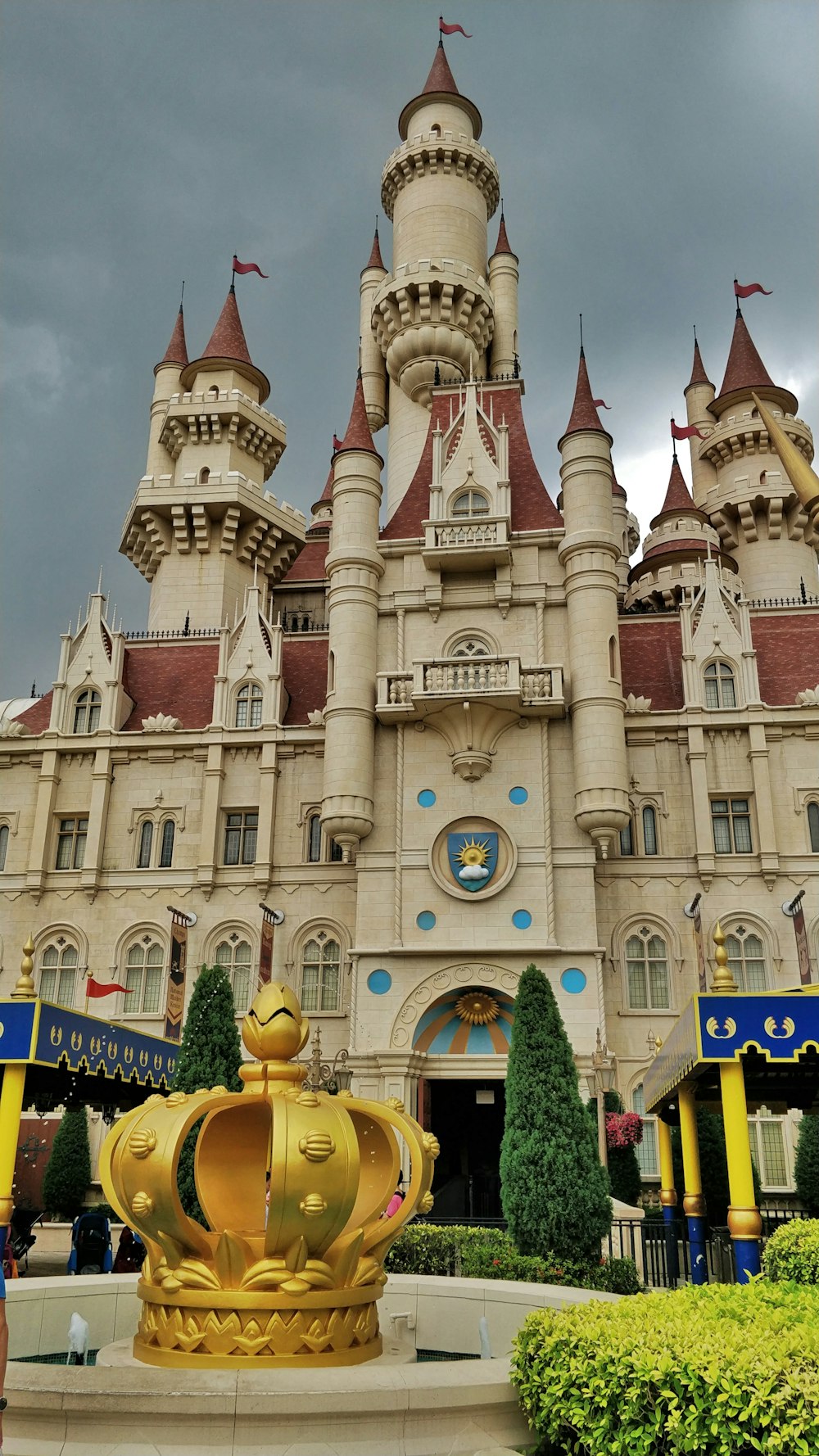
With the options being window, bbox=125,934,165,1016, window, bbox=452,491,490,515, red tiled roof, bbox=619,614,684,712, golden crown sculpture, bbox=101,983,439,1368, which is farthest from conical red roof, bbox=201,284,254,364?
golden crown sculpture, bbox=101,983,439,1368

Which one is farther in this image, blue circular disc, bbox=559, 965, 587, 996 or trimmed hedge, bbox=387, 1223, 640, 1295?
blue circular disc, bbox=559, 965, 587, 996

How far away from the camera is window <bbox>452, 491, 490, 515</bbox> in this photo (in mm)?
32812

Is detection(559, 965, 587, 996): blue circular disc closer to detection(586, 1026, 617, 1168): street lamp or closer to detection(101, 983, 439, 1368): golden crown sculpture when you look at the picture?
detection(586, 1026, 617, 1168): street lamp

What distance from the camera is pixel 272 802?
32.8 metres

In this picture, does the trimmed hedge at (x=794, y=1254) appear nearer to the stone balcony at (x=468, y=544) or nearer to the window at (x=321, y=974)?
the window at (x=321, y=974)

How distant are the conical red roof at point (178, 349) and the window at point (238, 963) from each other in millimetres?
27862

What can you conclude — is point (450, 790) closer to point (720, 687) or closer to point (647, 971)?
point (647, 971)

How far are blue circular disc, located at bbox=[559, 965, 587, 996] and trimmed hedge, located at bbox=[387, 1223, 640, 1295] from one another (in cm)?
958

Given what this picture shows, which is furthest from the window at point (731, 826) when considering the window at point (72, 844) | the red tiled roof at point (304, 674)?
the window at point (72, 844)

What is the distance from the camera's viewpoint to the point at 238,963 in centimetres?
3169

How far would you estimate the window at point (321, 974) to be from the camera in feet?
102

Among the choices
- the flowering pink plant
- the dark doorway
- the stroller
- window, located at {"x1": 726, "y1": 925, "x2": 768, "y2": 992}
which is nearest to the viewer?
the stroller

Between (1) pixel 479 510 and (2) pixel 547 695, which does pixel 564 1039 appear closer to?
(2) pixel 547 695

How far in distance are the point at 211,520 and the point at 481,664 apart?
17.0m
